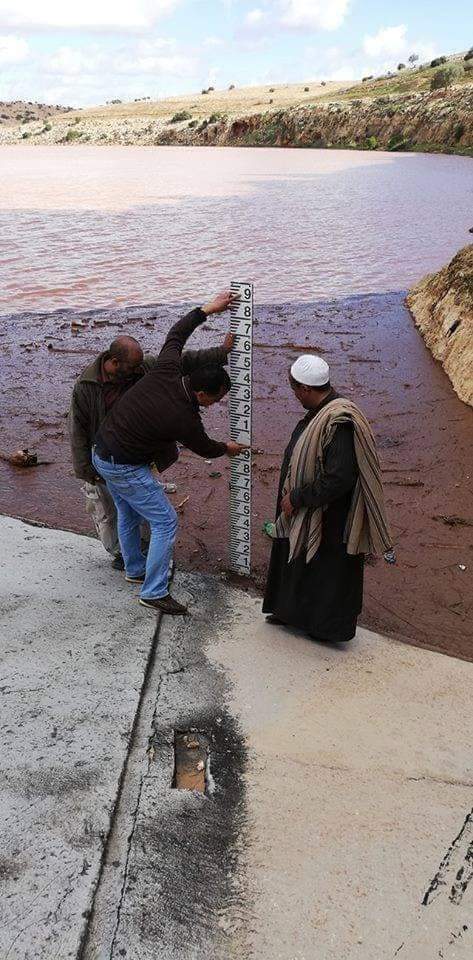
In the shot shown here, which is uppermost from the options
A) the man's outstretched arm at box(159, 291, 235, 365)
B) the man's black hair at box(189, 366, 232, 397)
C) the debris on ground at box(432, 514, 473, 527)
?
the man's outstretched arm at box(159, 291, 235, 365)

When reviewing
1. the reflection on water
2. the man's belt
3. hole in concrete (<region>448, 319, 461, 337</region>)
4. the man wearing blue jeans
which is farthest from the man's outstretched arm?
the reflection on water

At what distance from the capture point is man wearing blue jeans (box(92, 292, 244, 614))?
399 centimetres

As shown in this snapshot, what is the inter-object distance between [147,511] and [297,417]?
491cm

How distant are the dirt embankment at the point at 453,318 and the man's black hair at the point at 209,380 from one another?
235 inches

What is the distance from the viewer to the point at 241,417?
16.1 feet

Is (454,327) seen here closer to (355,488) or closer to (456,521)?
(456,521)

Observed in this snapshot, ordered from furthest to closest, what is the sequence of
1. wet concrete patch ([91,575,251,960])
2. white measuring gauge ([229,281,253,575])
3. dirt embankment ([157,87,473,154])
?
dirt embankment ([157,87,473,154]), white measuring gauge ([229,281,253,575]), wet concrete patch ([91,575,251,960])

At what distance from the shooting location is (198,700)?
3945mm

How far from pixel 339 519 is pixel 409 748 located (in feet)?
4.09

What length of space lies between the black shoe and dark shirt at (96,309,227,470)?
974 millimetres

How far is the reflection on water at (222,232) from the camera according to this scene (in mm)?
17141

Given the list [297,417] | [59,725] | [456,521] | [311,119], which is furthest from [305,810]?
[311,119]

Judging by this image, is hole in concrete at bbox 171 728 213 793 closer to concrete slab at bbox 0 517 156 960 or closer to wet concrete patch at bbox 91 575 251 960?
wet concrete patch at bbox 91 575 251 960

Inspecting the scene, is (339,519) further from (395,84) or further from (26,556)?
(395,84)
